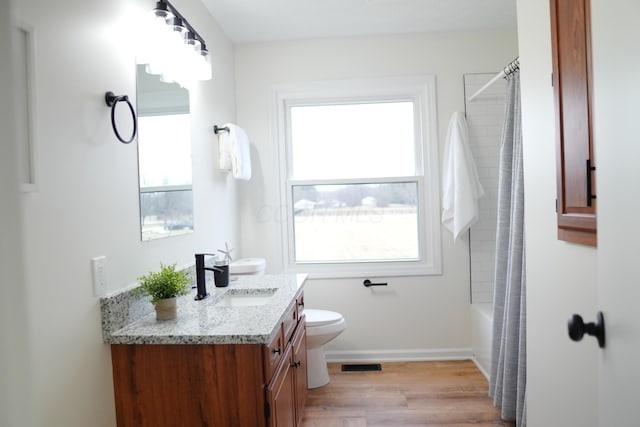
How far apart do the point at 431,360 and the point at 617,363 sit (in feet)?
8.14

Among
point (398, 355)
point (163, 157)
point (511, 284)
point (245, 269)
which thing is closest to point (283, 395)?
point (245, 269)

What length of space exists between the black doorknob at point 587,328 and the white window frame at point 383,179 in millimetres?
2253

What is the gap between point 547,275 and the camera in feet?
4.75

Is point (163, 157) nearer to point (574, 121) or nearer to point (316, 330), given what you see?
point (316, 330)

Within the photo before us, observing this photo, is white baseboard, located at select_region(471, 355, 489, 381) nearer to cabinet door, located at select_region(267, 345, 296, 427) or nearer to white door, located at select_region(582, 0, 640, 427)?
cabinet door, located at select_region(267, 345, 296, 427)

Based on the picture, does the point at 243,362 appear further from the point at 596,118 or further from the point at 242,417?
the point at 596,118

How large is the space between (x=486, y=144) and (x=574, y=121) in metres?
1.91

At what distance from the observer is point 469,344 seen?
10.2ft

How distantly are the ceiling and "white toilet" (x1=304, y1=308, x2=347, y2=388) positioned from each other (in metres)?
2.11

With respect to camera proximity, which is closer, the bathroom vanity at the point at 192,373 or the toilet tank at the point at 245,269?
the bathroom vanity at the point at 192,373

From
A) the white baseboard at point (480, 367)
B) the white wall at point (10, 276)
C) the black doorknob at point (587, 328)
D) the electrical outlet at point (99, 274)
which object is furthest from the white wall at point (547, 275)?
the electrical outlet at point (99, 274)

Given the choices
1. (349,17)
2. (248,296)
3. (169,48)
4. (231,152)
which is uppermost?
(349,17)

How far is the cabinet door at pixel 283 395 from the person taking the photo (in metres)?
1.40

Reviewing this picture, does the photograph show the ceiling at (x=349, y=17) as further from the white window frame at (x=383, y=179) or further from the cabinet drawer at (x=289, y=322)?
the cabinet drawer at (x=289, y=322)
